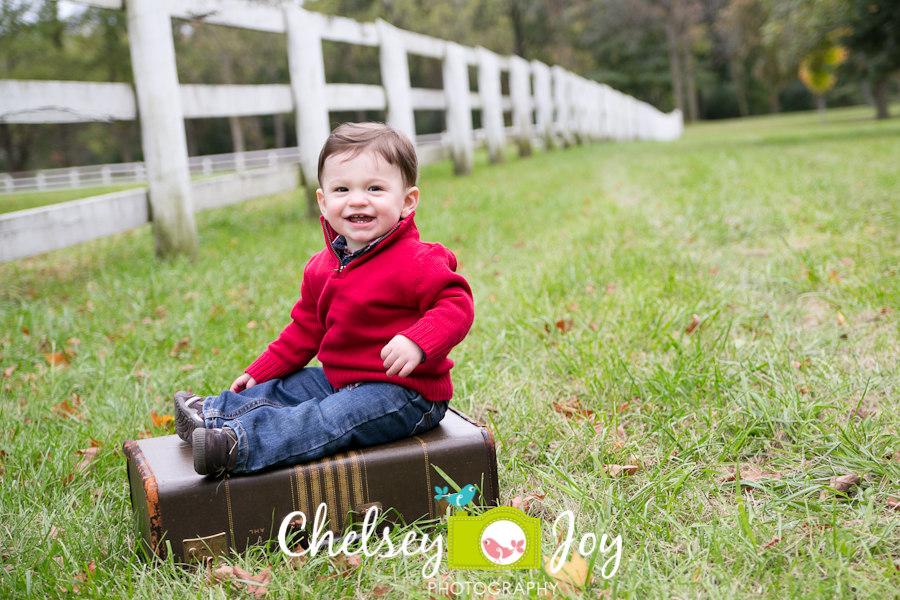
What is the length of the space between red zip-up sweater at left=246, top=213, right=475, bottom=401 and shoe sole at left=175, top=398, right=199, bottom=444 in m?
0.38

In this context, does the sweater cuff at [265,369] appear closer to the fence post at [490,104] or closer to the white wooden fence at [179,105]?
the white wooden fence at [179,105]

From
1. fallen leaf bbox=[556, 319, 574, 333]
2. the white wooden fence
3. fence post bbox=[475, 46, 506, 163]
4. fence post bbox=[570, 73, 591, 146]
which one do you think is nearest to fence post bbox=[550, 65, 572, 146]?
fence post bbox=[570, 73, 591, 146]

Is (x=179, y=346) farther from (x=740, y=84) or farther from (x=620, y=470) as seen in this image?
(x=740, y=84)

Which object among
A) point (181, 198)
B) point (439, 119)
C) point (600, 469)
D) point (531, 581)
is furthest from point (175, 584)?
point (439, 119)

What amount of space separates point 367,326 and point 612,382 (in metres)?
0.98

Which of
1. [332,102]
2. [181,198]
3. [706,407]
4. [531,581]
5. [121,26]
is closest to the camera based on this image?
[531,581]

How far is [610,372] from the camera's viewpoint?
2.48 m

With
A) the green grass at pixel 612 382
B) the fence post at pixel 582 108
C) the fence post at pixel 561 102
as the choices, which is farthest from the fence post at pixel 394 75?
the fence post at pixel 582 108

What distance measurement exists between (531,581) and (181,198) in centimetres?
403

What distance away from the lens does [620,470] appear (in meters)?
1.94

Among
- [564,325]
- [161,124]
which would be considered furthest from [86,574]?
[161,124]

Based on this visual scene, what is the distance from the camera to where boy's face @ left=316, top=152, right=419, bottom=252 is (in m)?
1.82

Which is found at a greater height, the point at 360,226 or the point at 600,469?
the point at 360,226

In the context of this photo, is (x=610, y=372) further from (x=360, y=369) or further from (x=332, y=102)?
(x=332, y=102)
